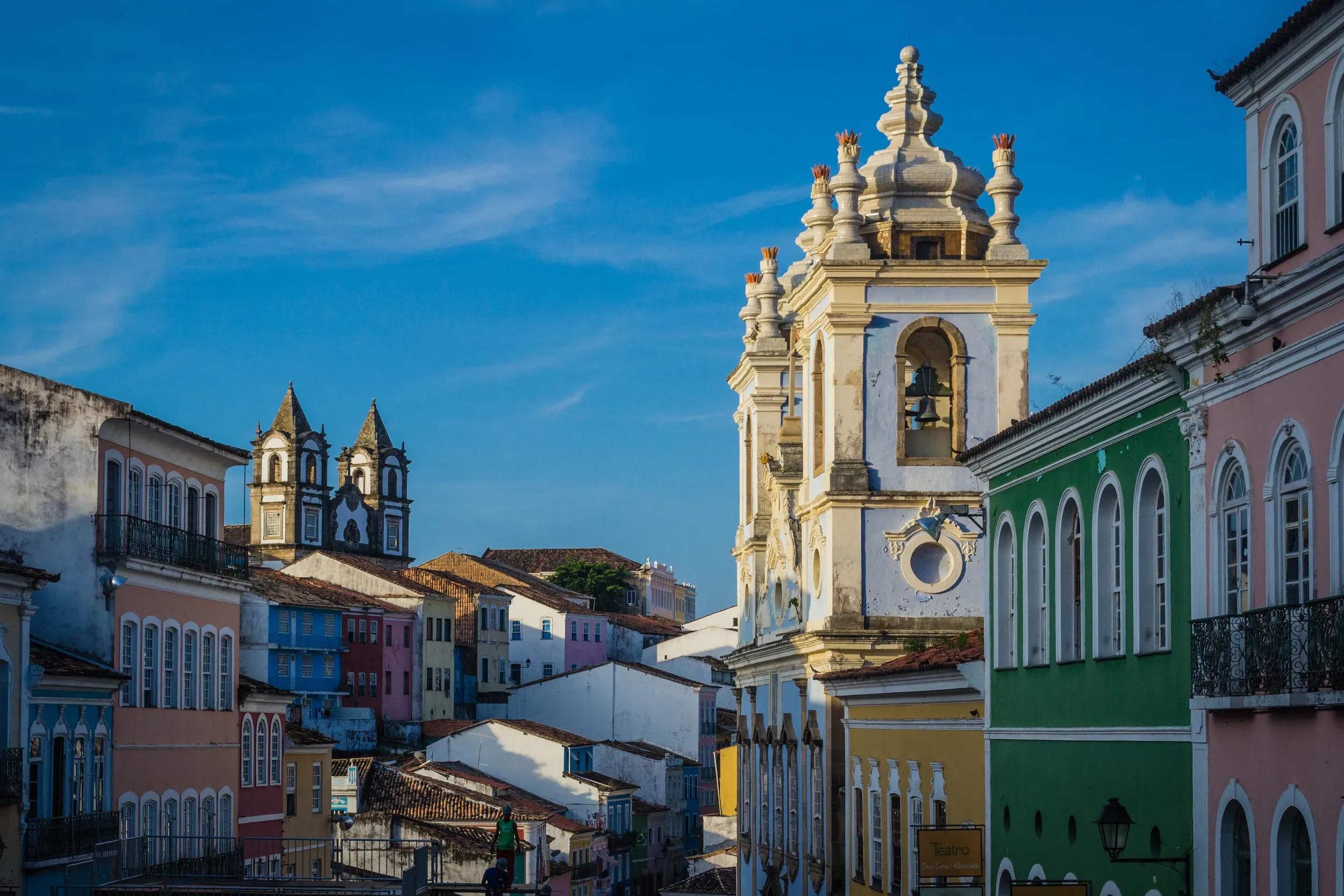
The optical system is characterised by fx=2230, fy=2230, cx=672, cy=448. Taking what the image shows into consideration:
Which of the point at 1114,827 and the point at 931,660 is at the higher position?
the point at 931,660

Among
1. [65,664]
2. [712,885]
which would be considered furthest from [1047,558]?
[712,885]

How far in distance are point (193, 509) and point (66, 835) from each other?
429 inches

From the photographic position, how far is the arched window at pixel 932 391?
4056 centimetres

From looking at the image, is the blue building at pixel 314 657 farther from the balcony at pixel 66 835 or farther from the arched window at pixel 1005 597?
the arched window at pixel 1005 597

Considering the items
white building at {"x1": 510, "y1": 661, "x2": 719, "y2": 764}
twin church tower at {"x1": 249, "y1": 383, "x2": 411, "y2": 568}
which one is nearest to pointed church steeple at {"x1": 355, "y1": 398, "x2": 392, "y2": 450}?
twin church tower at {"x1": 249, "y1": 383, "x2": 411, "y2": 568}

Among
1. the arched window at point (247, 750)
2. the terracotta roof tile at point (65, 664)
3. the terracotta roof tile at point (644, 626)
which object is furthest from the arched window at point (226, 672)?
the terracotta roof tile at point (644, 626)

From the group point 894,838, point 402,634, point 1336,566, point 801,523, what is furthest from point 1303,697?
point 402,634

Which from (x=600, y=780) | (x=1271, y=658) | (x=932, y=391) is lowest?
(x=600, y=780)

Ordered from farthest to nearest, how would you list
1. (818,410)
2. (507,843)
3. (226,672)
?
1. (226,672)
2. (818,410)
3. (507,843)

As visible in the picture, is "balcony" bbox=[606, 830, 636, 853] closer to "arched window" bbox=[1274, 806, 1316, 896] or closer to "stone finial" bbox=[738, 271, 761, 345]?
"stone finial" bbox=[738, 271, 761, 345]

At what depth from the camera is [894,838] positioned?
3409 cm

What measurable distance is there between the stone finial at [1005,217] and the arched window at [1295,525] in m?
23.2

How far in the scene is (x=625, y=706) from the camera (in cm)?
10388

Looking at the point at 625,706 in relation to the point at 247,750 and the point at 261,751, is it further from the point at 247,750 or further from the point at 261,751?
the point at 247,750
